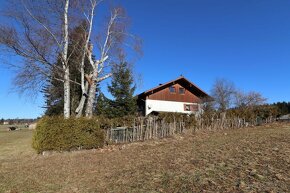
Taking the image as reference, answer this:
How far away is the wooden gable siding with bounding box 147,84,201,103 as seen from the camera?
3844 centimetres

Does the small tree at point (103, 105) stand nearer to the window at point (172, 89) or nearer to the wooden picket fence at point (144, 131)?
the window at point (172, 89)

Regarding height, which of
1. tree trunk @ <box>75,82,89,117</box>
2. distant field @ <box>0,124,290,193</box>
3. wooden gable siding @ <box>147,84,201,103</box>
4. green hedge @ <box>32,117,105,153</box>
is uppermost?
wooden gable siding @ <box>147,84,201,103</box>

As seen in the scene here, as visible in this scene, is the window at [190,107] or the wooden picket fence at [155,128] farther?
the window at [190,107]

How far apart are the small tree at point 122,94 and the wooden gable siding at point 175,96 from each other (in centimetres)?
442

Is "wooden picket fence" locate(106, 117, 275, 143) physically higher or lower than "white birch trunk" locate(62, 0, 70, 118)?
lower

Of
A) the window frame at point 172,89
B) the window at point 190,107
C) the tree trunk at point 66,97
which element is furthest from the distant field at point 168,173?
the window at point 190,107

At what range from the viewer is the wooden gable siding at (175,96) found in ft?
126

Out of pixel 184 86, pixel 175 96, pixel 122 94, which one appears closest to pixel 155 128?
pixel 122 94

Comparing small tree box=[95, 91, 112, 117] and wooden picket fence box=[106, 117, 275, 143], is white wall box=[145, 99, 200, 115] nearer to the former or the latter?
small tree box=[95, 91, 112, 117]

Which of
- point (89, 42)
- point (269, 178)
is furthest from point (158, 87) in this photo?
point (269, 178)

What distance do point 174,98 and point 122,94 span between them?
29.5ft

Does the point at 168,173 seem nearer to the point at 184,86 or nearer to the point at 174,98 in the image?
the point at 174,98

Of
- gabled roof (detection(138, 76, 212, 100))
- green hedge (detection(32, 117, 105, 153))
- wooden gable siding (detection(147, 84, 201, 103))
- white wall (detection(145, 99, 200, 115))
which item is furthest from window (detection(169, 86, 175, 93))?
green hedge (detection(32, 117, 105, 153))

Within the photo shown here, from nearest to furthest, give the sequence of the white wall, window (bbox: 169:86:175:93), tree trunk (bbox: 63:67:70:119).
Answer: tree trunk (bbox: 63:67:70:119) → the white wall → window (bbox: 169:86:175:93)
